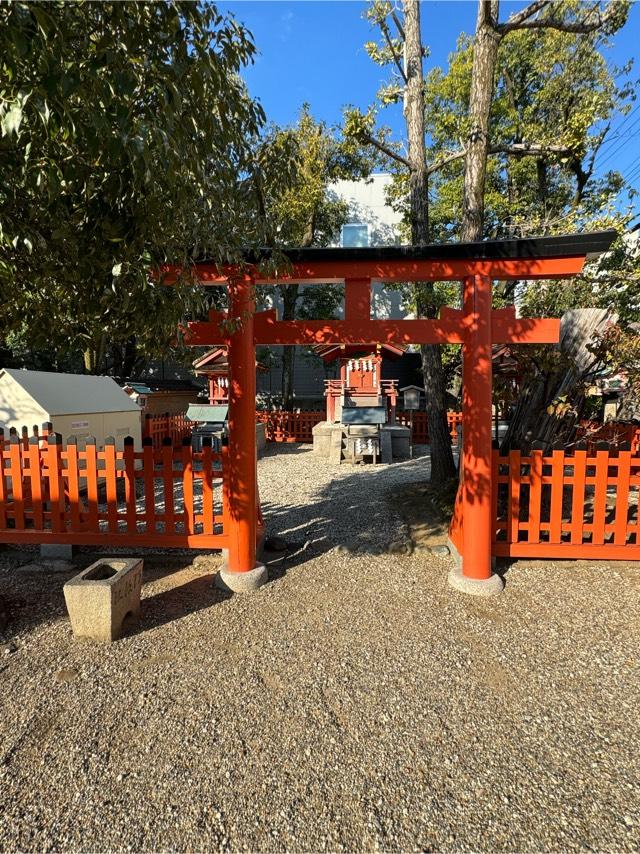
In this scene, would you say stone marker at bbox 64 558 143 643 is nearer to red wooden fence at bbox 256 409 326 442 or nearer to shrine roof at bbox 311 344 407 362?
shrine roof at bbox 311 344 407 362

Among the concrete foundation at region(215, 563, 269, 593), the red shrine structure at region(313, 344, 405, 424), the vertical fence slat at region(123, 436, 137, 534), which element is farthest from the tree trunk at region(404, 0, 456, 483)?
the red shrine structure at region(313, 344, 405, 424)

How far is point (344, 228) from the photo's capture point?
18.5 meters

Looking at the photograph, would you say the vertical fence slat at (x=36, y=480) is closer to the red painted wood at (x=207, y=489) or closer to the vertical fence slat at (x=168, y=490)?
the vertical fence slat at (x=168, y=490)

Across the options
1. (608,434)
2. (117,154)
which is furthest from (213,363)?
(117,154)

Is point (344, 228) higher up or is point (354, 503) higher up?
point (344, 228)

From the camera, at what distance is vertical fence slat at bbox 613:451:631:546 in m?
4.27

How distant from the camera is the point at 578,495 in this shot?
4227 millimetres

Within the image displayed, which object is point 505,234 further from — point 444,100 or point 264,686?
point 264,686

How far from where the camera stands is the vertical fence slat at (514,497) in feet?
14.0

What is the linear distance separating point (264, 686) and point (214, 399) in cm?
1333

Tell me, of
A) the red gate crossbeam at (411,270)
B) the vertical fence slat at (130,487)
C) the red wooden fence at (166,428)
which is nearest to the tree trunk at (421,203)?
the red gate crossbeam at (411,270)

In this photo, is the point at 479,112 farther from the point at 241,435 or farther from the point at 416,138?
the point at 241,435

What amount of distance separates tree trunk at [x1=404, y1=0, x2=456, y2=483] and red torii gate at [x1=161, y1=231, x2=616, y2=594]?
2872 mm

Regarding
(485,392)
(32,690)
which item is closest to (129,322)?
(32,690)
